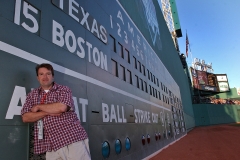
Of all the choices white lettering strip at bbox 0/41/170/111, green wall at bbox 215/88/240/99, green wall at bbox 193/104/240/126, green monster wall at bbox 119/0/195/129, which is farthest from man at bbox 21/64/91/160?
green wall at bbox 215/88/240/99

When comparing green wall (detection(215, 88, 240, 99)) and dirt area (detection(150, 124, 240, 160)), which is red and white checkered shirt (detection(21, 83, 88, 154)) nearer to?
dirt area (detection(150, 124, 240, 160))

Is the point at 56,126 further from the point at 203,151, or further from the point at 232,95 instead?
the point at 232,95

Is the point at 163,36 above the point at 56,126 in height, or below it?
above

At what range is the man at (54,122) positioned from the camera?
6.57 feet

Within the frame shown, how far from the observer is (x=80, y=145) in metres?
2.09

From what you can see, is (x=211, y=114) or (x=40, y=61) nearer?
(x=40, y=61)

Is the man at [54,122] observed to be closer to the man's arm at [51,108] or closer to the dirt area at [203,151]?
the man's arm at [51,108]

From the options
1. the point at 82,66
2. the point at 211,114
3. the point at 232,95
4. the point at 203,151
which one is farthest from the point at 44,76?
the point at 232,95

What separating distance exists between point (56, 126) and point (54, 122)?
0.05m

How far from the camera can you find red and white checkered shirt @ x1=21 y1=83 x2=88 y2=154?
202 cm

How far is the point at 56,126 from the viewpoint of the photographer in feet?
6.67

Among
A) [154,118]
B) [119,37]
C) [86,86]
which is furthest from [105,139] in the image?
[154,118]

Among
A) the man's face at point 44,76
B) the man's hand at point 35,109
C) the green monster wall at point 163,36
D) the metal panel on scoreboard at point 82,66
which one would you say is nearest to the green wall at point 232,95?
the green monster wall at point 163,36

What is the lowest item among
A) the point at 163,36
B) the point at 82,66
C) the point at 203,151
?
the point at 203,151
